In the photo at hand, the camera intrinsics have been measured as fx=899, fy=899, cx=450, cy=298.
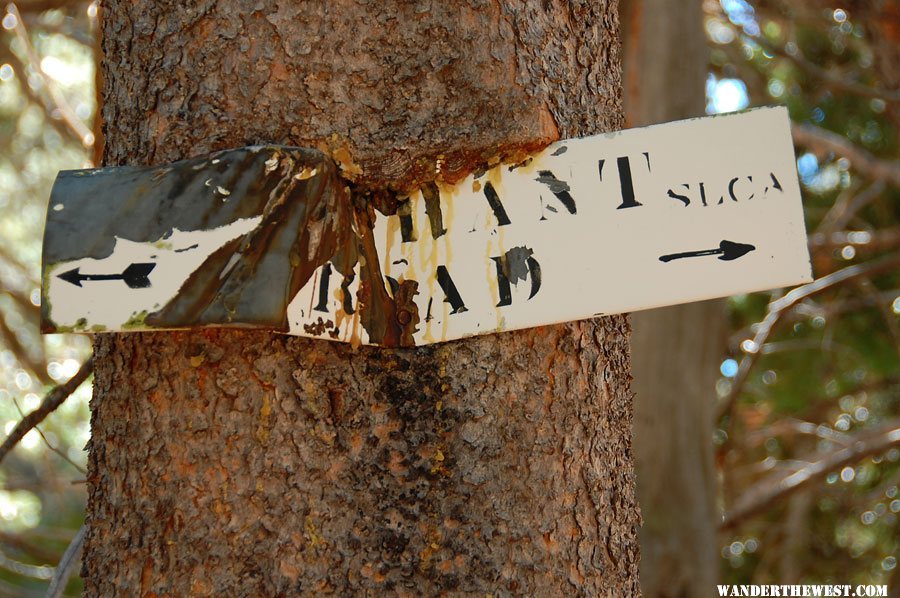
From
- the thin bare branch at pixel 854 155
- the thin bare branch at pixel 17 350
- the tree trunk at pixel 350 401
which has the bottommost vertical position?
the tree trunk at pixel 350 401

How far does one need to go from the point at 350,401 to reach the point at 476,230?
204mm

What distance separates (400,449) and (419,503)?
50mm

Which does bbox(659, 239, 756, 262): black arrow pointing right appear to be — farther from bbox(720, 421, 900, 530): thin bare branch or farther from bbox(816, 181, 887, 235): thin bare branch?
bbox(816, 181, 887, 235): thin bare branch

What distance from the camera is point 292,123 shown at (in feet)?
2.69

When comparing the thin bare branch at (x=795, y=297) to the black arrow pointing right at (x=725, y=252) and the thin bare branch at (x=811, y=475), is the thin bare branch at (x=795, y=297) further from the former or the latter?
the black arrow pointing right at (x=725, y=252)

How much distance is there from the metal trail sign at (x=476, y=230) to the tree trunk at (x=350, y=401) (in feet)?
0.11

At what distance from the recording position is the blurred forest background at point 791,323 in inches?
160

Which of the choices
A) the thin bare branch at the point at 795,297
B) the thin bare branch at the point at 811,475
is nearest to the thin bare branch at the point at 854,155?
the thin bare branch at the point at 795,297

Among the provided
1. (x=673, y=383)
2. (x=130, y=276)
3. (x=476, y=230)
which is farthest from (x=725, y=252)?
(x=673, y=383)

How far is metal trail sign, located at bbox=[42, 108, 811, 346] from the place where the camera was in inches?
30.6

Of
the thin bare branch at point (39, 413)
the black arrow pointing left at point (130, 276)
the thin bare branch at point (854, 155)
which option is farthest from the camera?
the thin bare branch at point (854, 155)

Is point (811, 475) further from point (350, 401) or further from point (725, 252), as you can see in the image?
point (350, 401)

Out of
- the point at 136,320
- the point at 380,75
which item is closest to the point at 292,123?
the point at 380,75

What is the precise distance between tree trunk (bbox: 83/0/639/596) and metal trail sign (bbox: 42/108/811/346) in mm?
34
